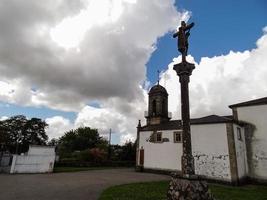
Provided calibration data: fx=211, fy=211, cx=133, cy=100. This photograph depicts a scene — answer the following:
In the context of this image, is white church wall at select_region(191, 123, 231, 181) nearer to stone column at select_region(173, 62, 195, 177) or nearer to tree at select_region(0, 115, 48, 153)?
stone column at select_region(173, 62, 195, 177)

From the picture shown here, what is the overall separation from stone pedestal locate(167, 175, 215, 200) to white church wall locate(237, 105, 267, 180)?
45.7 ft

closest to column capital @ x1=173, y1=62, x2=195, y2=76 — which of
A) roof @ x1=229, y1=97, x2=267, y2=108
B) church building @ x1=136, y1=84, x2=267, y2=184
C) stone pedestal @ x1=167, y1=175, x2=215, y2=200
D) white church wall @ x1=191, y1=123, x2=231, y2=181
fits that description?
stone pedestal @ x1=167, y1=175, x2=215, y2=200

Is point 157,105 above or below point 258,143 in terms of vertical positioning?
above

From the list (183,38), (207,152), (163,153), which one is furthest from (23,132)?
(183,38)

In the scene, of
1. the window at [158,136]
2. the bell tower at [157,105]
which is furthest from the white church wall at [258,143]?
the bell tower at [157,105]

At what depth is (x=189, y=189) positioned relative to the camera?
6.27 m

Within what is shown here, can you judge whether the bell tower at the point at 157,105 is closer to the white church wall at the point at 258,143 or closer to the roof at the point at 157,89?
the roof at the point at 157,89

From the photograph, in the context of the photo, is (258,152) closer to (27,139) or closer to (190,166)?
(190,166)

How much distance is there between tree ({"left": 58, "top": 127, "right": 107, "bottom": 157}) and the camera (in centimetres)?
5688

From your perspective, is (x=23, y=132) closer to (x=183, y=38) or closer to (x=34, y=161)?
(x=34, y=161)

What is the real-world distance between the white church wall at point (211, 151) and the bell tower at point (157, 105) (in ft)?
31.3

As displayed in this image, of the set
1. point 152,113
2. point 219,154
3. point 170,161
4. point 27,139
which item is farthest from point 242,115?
point 27,139

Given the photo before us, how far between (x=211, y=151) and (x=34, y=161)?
661 inches

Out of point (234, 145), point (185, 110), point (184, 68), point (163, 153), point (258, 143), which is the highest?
point (184, 68)
